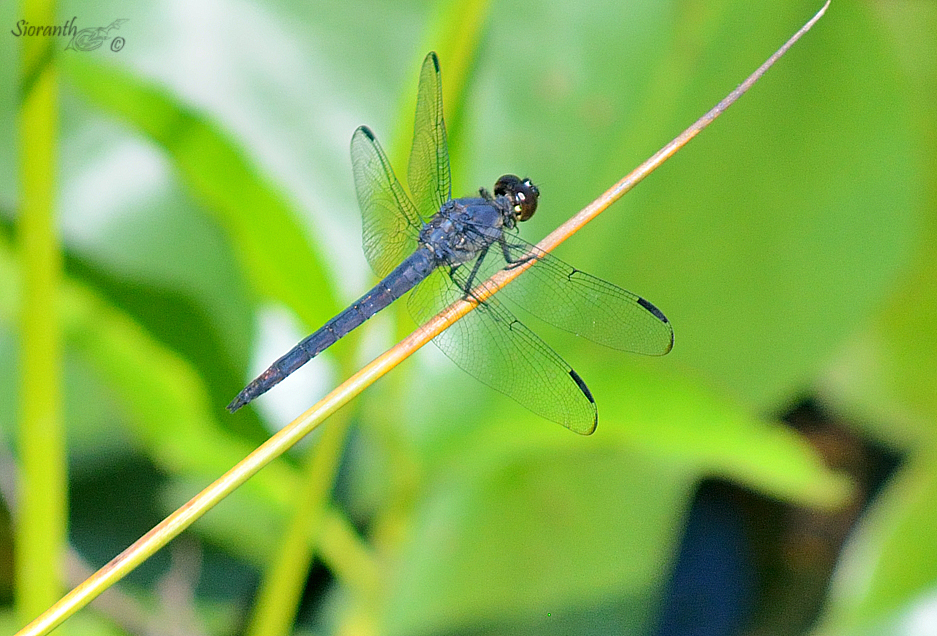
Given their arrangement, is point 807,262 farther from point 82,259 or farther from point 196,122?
point 82,259

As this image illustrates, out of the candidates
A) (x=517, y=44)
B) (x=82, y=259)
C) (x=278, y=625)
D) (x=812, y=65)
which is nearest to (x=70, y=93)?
(x=82, y=259)

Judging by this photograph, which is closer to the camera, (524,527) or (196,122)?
(196,122)

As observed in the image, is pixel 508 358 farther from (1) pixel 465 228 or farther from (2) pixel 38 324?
(2) pixel 38 324

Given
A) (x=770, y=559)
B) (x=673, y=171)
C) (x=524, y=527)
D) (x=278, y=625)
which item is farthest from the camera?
(x=770, y=559)

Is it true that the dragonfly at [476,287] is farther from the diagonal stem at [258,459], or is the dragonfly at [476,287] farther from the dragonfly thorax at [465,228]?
the diagonal stem at [258,459]

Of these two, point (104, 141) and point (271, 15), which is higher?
point (271, 15)

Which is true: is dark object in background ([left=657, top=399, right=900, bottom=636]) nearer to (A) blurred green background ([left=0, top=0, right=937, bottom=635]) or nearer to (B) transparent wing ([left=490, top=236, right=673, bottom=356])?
(A) blurred green background ([left=0, top=0, right=937, bottom=635])

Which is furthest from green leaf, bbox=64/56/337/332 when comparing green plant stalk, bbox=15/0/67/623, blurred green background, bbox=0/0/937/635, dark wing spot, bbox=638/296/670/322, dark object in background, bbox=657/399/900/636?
dark object in background, bbox=657/399/900/636
